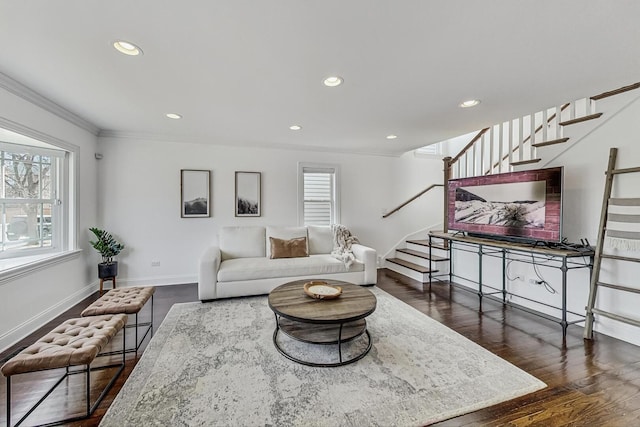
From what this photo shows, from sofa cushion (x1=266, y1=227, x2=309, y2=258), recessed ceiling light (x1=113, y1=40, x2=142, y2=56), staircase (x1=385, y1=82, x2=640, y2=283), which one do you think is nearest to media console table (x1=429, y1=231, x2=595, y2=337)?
staircase (x1=385, y1=82, x2=640, y2=283)

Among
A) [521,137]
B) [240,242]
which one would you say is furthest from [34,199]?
[521,137]

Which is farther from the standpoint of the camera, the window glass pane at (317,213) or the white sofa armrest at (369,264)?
the window glass pane at (317,213)

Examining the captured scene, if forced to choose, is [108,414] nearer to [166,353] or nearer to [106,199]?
[166,353]

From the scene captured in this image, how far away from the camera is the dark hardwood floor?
5.25ft

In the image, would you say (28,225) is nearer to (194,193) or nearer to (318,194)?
(194,193)

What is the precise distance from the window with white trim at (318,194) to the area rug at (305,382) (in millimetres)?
2585

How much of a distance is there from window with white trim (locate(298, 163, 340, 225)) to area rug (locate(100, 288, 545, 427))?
2585 mm

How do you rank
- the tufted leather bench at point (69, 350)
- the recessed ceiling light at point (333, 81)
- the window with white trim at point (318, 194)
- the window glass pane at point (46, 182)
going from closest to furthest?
the tufted leather bench at point (69, 350)
the recessed ceiling light at point (333, 81)
the window glass pane at point (46, 182)
the window with white trim at point (318, 194)

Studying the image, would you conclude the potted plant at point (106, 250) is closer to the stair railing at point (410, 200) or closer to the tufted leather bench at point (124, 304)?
the tufted leather bench at point (124, 304)

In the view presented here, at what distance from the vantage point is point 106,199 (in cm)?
397

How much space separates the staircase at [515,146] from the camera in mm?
2793

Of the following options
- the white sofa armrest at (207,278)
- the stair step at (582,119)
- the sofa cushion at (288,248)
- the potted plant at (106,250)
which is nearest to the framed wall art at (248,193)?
the sofa cushion at (288,248)

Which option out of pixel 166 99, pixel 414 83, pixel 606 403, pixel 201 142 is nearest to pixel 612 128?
pixel 414 83

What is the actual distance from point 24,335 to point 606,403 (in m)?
4.79
